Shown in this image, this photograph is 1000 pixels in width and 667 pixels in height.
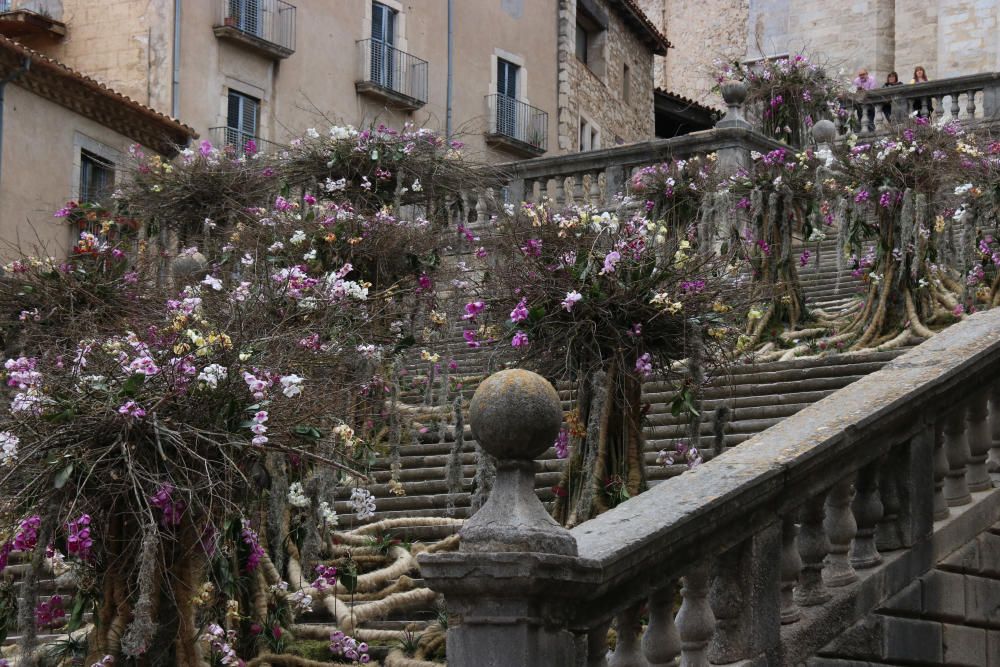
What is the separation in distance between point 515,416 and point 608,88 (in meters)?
31.5

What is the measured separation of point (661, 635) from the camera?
5.62 meters

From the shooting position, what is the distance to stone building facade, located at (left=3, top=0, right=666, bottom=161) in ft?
83.5

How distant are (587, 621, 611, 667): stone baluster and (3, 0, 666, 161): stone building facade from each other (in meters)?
14.7

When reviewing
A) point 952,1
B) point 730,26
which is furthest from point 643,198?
point 730,26

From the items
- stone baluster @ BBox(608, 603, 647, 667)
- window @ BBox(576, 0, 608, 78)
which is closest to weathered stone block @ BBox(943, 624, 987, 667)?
stone baluster @ BBox(608, 603, 647, 667)

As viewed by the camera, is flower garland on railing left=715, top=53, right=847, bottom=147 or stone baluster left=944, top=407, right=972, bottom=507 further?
flower garland on railing left=715, top=53, right=847, bottom=147

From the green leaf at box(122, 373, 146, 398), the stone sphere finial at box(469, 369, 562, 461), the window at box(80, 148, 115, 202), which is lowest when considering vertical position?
the stone sphere finial at box(469, 369, 562, 461)

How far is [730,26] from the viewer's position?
40750 millimetres

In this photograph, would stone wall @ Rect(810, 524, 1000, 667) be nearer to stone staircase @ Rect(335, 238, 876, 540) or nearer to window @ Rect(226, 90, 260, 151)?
stone staircase @ Rect(335, 238, 876, 540)

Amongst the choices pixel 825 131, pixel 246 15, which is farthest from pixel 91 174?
pixel 825 131

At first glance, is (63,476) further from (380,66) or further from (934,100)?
(380,66)

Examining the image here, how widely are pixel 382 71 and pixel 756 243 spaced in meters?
16.3

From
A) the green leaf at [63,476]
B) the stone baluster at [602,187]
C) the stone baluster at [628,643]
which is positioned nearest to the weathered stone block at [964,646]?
the stone baluster at [628,643]

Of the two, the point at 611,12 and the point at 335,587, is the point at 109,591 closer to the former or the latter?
the point at 335,587
